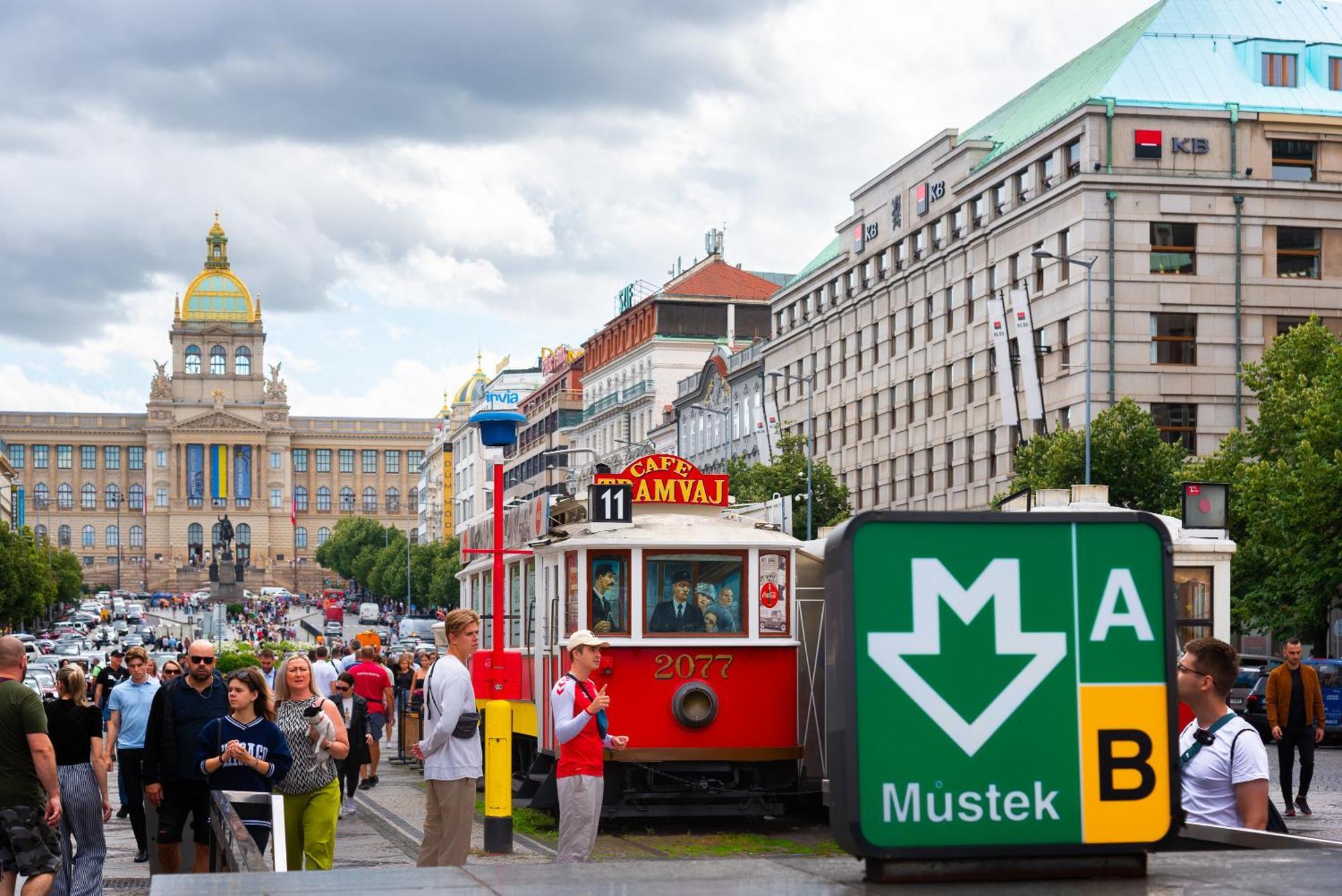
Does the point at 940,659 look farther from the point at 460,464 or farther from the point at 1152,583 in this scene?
the point at 460,464

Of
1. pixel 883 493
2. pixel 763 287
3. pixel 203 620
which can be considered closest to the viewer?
pixel 883 493

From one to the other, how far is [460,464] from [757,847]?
513 feet

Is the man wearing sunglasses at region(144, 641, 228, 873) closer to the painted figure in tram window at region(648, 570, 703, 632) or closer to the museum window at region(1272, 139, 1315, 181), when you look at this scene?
the painted figure in tram window at region(648, 570, 703, 632)

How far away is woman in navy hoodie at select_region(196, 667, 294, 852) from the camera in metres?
11.9

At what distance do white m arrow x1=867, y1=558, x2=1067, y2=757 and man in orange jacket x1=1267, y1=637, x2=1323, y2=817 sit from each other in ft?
53.9

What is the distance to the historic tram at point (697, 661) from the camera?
18.7m

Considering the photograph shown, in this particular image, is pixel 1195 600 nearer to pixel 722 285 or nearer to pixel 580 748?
pixel 580 748

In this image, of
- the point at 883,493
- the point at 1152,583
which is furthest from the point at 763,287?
the point at 1152,583

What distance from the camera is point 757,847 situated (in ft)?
57.1

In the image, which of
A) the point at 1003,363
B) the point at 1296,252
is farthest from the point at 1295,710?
the point at 1296,252

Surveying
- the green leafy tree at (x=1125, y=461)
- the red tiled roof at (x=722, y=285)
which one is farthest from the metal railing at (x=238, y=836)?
the red tiled roof at (x=722, y=285)

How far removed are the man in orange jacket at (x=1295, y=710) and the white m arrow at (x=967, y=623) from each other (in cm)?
1642

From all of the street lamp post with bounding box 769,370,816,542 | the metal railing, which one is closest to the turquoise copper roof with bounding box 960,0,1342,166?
the street lamp post with bounding box 769,370,816,542

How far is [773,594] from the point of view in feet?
62.9
